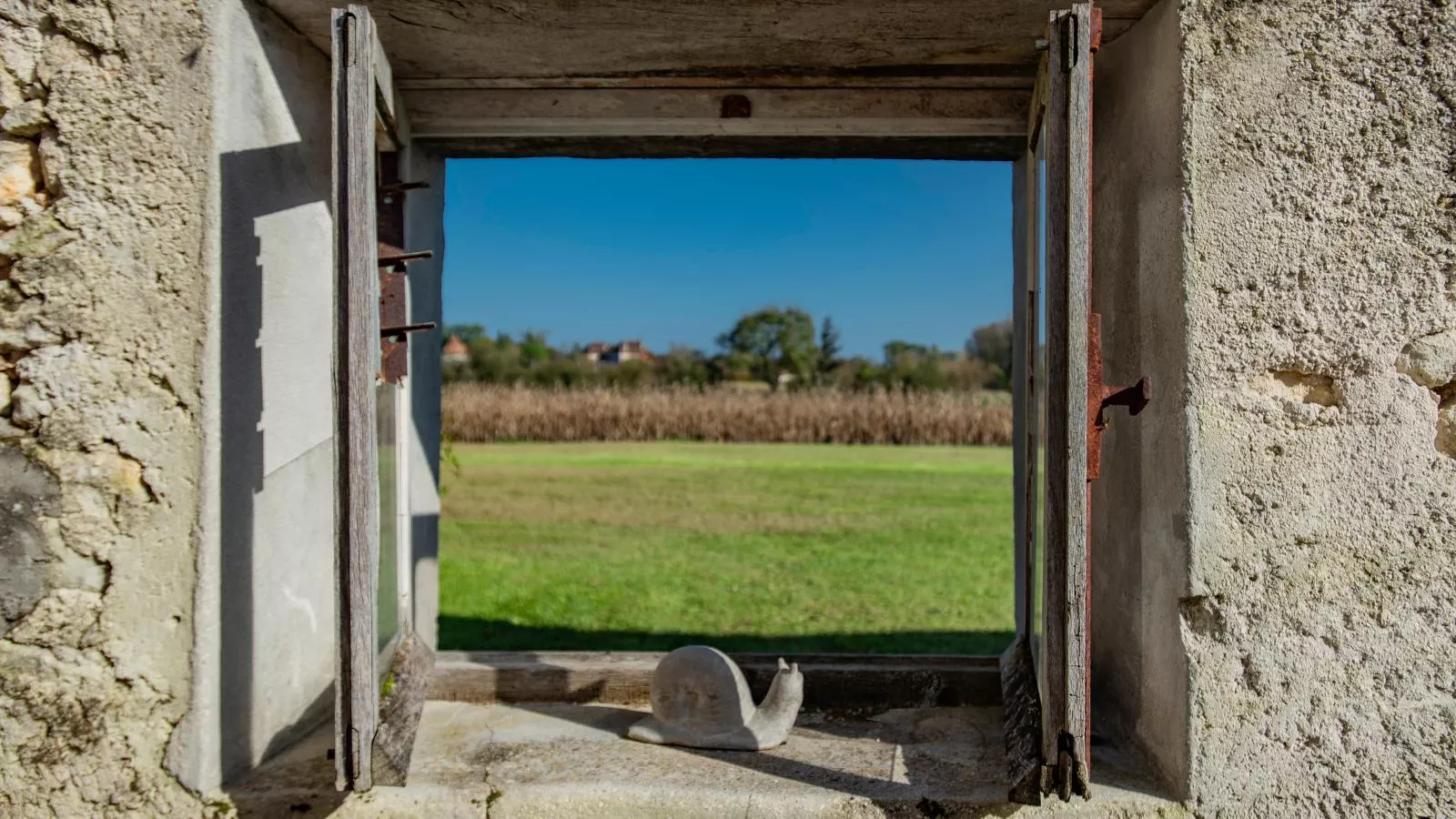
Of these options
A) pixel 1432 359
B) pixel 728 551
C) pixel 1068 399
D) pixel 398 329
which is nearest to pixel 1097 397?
pixel 1068 399

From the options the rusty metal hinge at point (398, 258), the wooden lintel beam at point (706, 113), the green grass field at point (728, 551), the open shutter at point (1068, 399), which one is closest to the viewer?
the open shutter at point (1068, 399)

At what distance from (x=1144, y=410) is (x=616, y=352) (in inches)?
1164

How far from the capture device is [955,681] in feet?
8.58

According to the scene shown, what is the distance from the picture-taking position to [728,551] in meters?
7.96

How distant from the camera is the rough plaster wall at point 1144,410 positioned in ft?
6.25

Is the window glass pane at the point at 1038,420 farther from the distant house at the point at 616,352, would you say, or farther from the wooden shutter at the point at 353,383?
the distant house at the point at 616,352

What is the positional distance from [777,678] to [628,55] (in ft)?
5.10

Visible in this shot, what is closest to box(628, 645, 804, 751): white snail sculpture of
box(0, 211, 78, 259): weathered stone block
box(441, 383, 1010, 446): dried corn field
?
box(0, 211, 78, 259): weathered stone block

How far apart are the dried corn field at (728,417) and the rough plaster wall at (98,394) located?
43.4 ft

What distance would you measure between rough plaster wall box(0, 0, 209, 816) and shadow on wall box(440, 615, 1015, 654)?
289 cm

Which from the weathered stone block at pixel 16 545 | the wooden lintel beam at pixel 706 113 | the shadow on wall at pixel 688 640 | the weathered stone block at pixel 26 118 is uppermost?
the wooden lintel beam at pixel 706 113

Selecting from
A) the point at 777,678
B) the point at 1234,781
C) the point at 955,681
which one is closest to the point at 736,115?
the point at 777,678

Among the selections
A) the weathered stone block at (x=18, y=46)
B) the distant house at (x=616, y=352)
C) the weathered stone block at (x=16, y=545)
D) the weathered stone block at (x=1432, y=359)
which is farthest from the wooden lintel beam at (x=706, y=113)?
the distant house at (x=616, y=352)

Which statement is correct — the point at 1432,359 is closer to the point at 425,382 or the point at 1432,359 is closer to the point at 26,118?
the point at 425,382
